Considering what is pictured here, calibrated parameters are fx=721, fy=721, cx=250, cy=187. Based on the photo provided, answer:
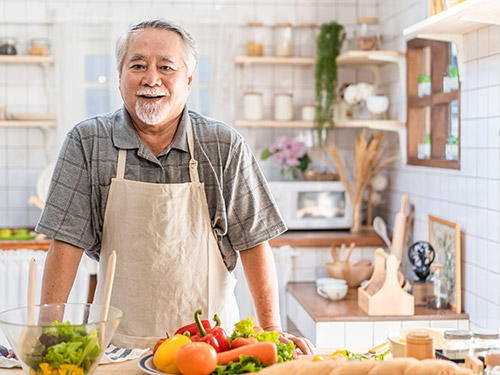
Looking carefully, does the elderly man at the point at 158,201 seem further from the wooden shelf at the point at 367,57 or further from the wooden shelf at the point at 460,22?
the wooden shelf at the point at 367,57

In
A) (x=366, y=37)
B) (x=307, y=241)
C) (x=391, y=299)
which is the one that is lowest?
(x=391, y=299)

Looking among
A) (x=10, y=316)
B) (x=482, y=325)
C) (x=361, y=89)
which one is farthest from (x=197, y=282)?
(x=361, y=89)

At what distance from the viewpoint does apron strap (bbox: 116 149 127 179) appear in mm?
1997

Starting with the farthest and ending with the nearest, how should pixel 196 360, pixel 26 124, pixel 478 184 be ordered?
pixel 26 124, pixel 478 184, pixel 196 360

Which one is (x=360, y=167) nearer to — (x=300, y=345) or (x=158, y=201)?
(x=158, y=201)

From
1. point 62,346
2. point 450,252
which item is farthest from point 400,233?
point 62,346

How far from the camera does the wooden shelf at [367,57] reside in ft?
12.1

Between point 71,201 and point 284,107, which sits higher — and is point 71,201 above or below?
below

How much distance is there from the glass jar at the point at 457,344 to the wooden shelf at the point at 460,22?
1.20 meters

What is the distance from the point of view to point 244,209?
6.66 feet

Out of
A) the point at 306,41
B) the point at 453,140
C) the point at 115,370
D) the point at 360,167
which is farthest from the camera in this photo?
the point at 306,41

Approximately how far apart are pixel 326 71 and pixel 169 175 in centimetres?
221

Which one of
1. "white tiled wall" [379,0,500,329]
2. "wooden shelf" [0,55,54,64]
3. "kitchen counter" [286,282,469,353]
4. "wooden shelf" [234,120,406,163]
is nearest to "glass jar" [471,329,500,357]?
"white tiled wall" [379,0,500,329]

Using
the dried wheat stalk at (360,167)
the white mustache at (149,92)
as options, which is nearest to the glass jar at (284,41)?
the dried wheat stalk at (360,167)
